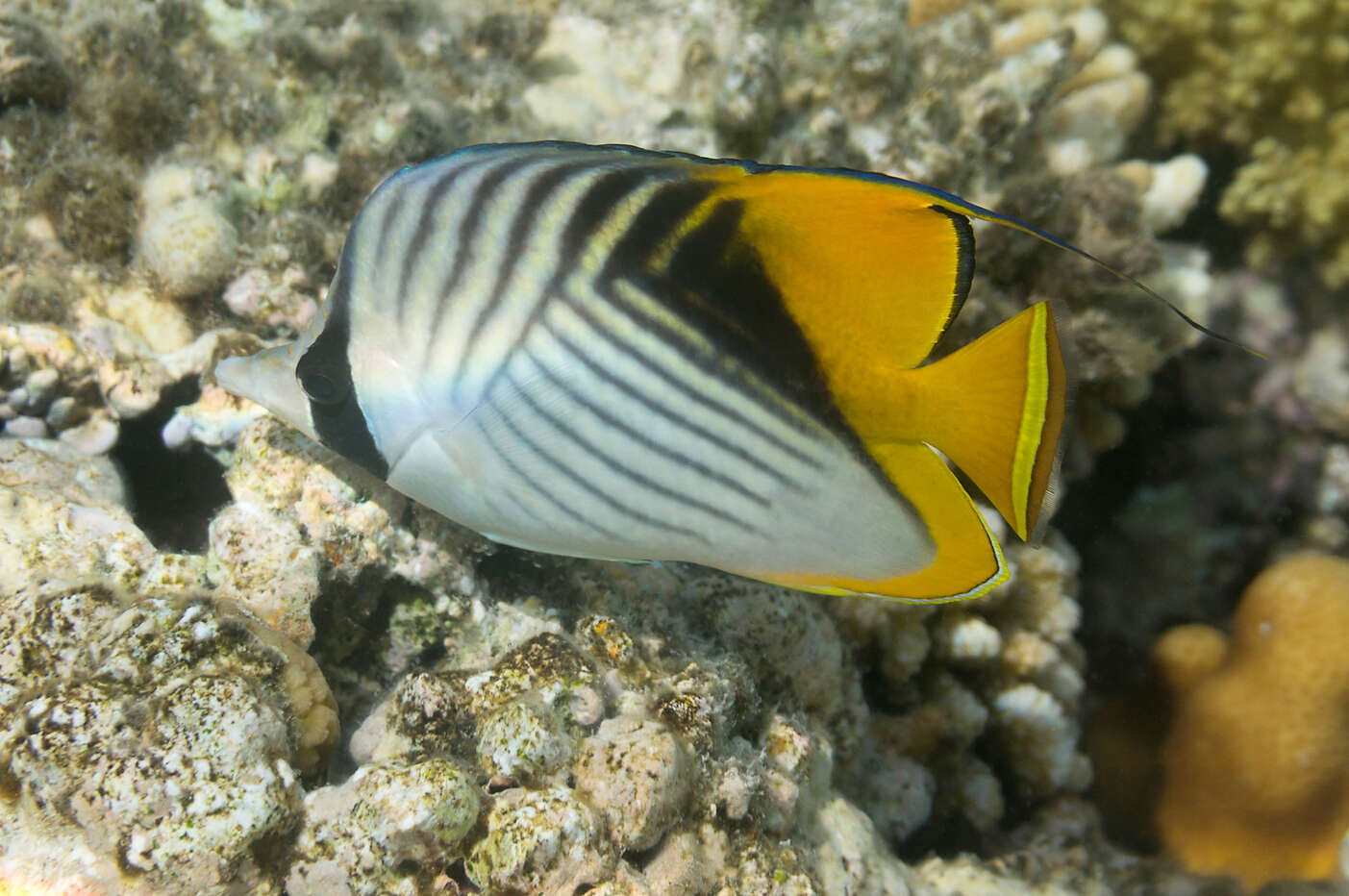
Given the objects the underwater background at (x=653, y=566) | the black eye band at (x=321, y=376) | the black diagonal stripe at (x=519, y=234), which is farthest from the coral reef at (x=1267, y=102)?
the black eye band at (x=321, y=376)

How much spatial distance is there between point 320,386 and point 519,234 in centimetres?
45

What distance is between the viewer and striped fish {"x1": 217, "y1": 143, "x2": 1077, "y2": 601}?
3.76 ft

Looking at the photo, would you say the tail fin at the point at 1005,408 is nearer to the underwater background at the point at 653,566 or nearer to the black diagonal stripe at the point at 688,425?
the underwater background at the point at 653,566

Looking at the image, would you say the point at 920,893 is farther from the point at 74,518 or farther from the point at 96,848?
the point at 74,518

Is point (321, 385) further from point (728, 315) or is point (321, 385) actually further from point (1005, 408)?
point (1005, 408)

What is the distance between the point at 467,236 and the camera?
4.19ft

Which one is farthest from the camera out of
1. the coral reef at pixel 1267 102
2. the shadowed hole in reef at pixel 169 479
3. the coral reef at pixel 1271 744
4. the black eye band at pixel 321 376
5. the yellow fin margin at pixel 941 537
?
the coral reef at pixel 1267 102

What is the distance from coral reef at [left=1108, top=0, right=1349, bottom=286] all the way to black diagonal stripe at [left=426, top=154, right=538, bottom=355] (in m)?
3.66

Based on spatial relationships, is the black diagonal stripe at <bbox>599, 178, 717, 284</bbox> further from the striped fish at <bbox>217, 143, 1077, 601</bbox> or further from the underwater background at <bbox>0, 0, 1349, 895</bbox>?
the underwater background at <bbox>0, 0, 1349, 895</bbox>

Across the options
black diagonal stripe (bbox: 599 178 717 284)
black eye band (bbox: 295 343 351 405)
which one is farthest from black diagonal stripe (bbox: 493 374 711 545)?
black eye band (bbox: 295 343 351 405)

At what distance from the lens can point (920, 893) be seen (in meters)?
2.02

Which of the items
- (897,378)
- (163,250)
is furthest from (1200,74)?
(163,250)

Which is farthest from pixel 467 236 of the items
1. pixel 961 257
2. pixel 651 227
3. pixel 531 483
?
pixel 961 257

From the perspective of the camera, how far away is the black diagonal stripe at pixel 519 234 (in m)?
1.26
